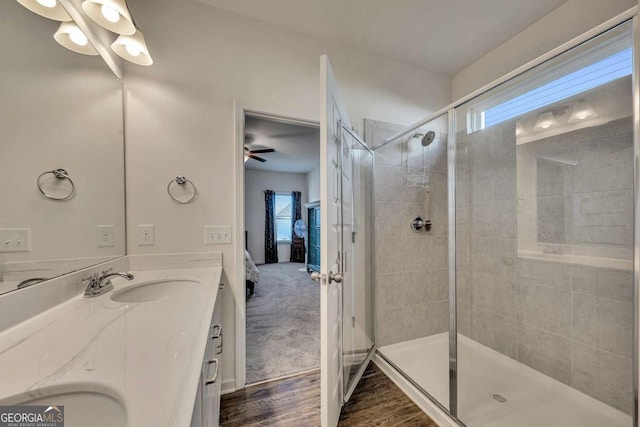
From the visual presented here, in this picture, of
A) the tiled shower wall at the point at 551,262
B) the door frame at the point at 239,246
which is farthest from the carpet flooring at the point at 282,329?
the tiled shower wall at the point at 551,262

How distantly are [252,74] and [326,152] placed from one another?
1121 mm

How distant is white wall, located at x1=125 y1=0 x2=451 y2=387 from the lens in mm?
1582

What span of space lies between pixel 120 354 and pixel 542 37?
117 inches

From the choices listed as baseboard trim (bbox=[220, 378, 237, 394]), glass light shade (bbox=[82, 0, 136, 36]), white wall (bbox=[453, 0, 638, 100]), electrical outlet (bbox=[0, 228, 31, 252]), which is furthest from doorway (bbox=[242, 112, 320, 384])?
white wall (bbox=[453, 0, 638, 100])

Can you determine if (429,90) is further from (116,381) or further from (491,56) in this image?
(116,381)

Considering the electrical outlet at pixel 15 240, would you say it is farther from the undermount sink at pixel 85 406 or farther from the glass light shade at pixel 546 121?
the glass light shade at pixel 546 121

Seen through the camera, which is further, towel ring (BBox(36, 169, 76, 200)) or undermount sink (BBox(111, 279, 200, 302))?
undermount sink (BBox(111, 279, 200, 302))

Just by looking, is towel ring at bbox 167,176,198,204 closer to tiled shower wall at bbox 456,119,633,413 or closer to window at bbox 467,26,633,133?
window at bbox 467,26,633,133

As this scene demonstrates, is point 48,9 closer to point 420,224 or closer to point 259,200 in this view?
point 420,224

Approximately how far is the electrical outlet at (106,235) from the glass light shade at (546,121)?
2994mm

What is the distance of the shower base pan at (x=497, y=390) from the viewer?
1.41 metres

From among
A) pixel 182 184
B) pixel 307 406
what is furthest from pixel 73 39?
pixel 307 406

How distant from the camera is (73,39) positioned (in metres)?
1.17

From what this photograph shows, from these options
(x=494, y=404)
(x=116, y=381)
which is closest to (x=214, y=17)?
(x=116, y=381)
